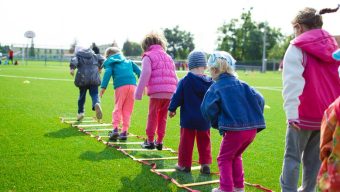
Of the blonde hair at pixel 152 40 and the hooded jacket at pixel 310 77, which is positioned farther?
the blonde hair at pixel 152 40

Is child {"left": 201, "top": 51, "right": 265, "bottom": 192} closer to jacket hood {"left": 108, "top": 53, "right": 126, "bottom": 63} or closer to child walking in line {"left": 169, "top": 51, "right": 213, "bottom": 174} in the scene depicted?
child walking in line {"left": 169, "top": 51, "right": 213, "bottom": 174}

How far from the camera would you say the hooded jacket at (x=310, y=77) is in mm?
3658

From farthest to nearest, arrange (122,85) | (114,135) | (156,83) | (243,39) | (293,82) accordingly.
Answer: (243,39), (122,85), (114,135), (156,83), (293,82)

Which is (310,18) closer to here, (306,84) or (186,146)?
(306,84)

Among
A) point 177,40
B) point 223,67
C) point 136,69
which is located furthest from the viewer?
point 177,40

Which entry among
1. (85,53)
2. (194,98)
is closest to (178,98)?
(194,98)

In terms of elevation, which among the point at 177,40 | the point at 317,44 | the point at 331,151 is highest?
the point at 177,40

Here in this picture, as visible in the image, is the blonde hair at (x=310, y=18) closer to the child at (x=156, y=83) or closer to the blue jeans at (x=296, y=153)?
the blue jeans at (x=296, y=153)

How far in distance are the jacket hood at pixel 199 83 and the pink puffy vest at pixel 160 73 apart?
3.55 ft

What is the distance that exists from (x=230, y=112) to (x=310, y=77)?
2.85 ft

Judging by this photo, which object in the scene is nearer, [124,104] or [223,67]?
[223,67]

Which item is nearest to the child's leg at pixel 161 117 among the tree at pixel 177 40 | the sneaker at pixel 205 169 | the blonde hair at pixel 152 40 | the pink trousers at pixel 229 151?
the blonde hair at pixel 152 40

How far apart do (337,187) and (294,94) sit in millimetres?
1406

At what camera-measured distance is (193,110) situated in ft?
16.6
